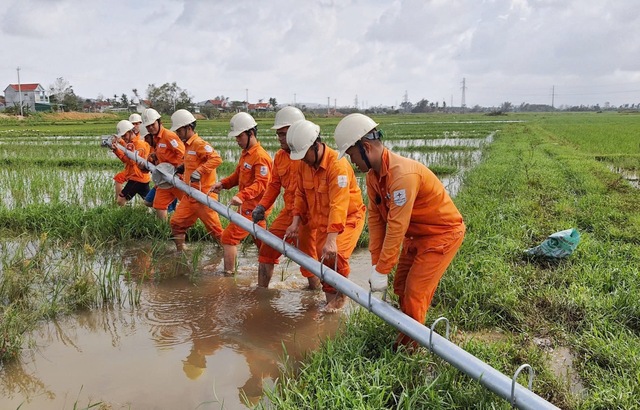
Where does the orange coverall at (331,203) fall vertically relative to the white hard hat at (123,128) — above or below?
below

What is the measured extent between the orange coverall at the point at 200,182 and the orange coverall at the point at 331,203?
1647mm

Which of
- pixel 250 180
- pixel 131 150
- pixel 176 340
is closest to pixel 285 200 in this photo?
pixel 250 180

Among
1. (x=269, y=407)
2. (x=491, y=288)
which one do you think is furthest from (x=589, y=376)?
(x=269, y=407)

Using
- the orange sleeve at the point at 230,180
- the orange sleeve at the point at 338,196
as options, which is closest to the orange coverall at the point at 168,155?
the orange sleeve at the point at 230,180

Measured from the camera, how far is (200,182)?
5547 millimetres

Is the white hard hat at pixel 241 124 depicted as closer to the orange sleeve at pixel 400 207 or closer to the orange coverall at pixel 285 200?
the orange coverall at pixel 285 200

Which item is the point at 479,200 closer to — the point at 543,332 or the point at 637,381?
the point at 543,332

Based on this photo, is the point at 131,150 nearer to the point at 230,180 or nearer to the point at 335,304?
the point at 230,180

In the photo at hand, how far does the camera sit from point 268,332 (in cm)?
393

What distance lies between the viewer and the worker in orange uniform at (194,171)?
5.52 metres

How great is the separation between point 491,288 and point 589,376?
1.19 meters

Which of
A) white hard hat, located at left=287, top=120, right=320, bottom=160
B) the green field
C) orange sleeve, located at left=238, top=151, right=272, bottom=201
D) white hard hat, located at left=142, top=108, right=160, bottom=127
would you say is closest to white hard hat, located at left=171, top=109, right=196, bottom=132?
white hard hat, located at left=142, top=108, right=160, bottom=127

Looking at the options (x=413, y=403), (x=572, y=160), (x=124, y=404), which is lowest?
(x=124, y=404)

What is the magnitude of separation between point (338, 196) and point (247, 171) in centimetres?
159
